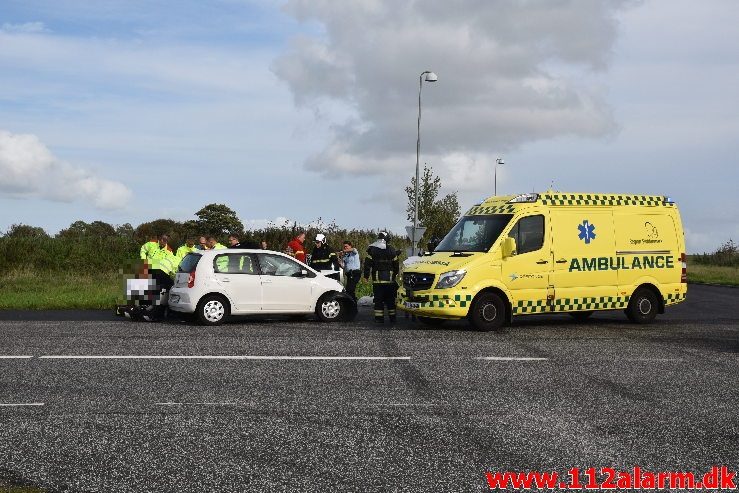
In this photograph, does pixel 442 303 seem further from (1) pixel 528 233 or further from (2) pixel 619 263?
(2) pixel 619 263

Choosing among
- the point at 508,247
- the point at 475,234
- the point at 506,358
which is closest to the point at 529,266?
the point at 508,247

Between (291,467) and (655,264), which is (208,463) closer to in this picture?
(291,467)

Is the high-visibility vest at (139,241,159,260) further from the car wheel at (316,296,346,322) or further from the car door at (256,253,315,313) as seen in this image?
the car wheel at (316,296,346,322)

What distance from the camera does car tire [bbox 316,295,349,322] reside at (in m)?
16.5

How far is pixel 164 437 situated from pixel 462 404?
280 centimetres

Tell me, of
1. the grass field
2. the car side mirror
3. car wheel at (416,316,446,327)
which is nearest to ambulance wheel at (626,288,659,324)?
the car side mirror

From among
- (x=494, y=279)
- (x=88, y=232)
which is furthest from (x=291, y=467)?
(x=88, y=232)

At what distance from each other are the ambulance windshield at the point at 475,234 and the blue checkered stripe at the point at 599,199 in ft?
3.16

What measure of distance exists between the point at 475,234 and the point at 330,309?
3.15 meters

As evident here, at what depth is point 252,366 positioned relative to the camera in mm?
10375

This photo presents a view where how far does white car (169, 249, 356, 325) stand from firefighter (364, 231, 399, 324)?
0.66 m

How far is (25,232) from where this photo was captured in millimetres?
36875

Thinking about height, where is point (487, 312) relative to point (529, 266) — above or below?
below

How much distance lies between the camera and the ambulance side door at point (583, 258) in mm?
15477
